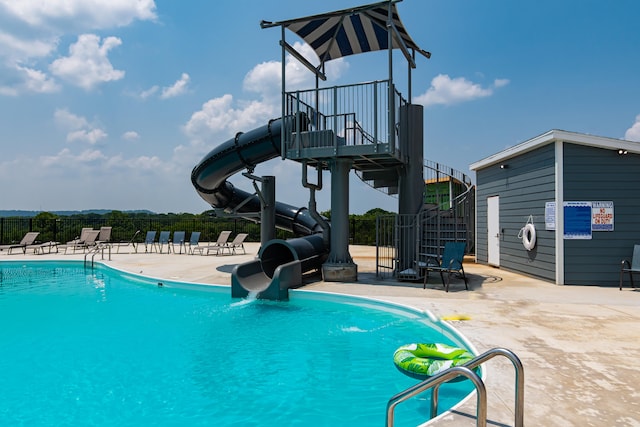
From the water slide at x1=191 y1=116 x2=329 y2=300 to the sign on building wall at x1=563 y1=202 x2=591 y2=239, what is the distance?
18.0 feet

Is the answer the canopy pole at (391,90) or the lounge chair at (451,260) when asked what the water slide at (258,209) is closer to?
the canopy pole at (391,90)

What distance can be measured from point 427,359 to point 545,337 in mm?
1520

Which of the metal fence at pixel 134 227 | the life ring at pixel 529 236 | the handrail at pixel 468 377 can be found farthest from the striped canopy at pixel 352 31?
the metal fence at pixel 134 227

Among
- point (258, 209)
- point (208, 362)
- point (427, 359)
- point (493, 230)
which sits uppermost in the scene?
point (258, 209)

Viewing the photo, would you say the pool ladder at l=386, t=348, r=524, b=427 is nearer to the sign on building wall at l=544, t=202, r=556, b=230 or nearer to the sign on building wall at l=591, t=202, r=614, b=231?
the sign on building wall at l=544, t=202, r=556, b=230

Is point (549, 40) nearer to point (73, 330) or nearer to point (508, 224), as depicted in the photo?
point (508, 224)

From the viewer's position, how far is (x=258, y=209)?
14.4 metres

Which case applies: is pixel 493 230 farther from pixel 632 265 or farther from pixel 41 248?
pixel 41 248

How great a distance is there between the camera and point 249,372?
15.8 ft

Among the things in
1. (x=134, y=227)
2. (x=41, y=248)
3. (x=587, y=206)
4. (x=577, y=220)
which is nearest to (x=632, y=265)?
(x=577, y=220)

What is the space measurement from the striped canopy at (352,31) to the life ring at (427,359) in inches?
273

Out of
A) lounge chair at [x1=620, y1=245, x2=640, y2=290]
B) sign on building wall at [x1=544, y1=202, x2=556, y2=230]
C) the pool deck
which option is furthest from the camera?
sign on building wall at [x1=544, y1=202, x2=556, y2=230]

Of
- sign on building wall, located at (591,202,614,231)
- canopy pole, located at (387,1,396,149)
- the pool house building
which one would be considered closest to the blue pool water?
canopy pole, located at (387,1,396,149)

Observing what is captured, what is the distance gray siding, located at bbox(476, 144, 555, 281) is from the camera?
A: 363 inches
